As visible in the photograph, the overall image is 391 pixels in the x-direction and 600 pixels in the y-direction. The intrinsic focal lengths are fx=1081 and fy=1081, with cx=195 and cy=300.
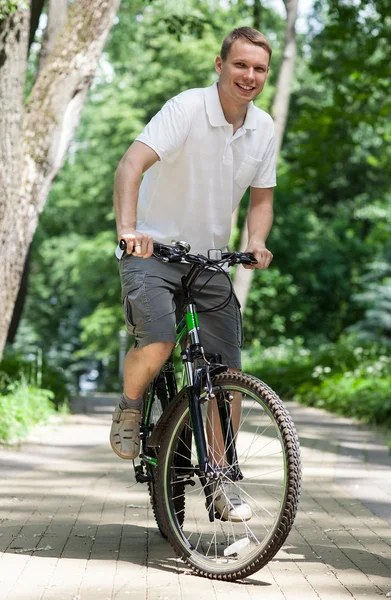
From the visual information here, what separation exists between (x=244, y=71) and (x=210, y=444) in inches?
59.6

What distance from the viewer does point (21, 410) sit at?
30.3ft

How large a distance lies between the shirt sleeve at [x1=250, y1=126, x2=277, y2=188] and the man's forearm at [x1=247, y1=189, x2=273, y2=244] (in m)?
0.04

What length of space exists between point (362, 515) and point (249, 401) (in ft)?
5.93

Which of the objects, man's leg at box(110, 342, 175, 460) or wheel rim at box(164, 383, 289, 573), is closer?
wheel rim at box(164, 383, 289, 573)

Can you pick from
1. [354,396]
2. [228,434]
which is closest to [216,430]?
[228,434]

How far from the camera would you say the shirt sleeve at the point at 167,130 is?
432cm

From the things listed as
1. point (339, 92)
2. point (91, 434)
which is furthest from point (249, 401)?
point (339, 92)

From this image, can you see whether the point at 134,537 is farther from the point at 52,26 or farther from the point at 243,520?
the point at 52,26

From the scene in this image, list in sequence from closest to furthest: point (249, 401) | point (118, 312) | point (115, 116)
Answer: point (249, 401) → point (115, 116) → point (118, 312)

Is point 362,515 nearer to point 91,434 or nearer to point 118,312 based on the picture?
point 91,434

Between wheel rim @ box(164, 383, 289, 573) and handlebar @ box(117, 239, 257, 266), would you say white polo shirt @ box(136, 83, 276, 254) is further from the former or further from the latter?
wheel rim @ box(164, 383, 289, 573)

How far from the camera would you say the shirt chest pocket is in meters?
4.57

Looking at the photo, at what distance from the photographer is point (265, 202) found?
478 centimetres

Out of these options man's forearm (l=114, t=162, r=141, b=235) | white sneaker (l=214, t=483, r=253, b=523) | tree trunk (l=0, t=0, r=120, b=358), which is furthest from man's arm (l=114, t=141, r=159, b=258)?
tree trunk (l=0, t=0, r=120, b=358)
